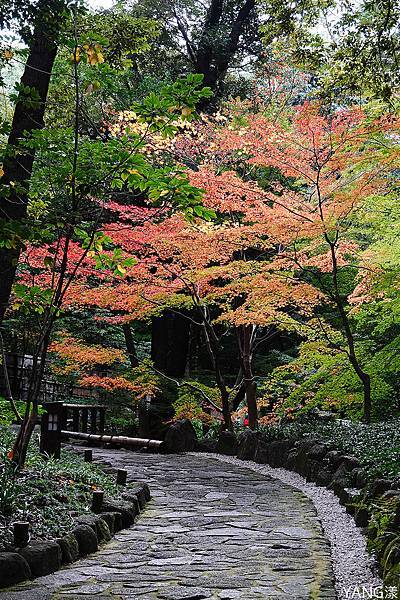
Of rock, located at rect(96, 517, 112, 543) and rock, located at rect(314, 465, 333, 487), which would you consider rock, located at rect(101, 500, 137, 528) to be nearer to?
rock, located at rect(96, 517, 112, 543)

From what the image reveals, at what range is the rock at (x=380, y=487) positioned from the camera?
221 inches

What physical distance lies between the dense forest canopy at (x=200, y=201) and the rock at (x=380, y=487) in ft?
9.21

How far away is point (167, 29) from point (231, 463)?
1219 cm

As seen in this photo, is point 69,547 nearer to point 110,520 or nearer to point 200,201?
point 110,520

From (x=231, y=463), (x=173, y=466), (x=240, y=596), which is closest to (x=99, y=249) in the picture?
(x=240, y=596)

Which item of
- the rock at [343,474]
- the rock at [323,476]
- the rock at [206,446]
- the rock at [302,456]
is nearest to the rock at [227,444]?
the rock at [206,446]

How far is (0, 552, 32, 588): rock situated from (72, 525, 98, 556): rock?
829 mm

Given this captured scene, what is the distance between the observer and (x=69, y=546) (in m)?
4.98

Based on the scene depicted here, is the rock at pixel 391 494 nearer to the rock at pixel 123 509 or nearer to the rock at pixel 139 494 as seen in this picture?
the rock at pixel 123 509

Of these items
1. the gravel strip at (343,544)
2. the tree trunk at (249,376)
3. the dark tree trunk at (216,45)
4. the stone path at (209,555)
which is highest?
the dark tree trunk at (216,45)

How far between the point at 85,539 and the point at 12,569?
1070 millimetres

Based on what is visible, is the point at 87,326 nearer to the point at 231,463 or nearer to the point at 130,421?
the point at 130,421

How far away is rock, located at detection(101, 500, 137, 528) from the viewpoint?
6.48 m

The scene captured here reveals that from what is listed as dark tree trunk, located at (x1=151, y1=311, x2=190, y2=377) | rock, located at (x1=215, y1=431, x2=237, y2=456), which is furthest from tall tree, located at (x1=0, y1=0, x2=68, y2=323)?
dark tree trunk, located at (x1=151, y1=311, x2=190, y2=377)
